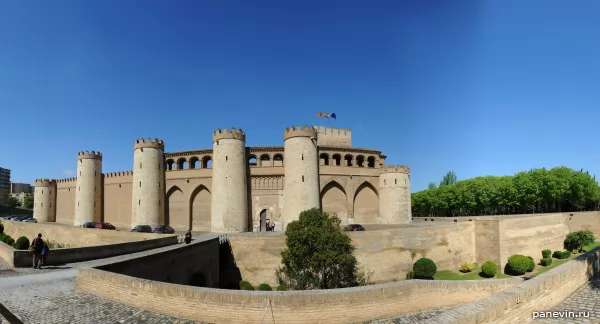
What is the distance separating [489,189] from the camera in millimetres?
50844

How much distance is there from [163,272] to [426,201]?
54717 mm

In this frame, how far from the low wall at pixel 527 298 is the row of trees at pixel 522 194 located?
43.3 meters

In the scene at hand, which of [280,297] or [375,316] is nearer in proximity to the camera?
[280,297]

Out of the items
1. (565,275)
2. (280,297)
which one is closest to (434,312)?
(565,275)

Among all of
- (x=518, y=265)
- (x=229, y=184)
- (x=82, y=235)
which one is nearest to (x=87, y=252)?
(x=82, y=235)

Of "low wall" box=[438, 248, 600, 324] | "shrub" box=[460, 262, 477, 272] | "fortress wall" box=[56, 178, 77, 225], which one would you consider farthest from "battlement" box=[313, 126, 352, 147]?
"fortress wall" box=[56, 178, 77, 225]

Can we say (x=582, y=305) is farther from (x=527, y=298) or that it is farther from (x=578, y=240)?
(x=578, y=240)

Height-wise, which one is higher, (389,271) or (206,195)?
(206,195)

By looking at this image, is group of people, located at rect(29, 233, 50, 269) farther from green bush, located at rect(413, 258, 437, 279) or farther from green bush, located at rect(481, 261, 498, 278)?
green bush, located at rect(481, 261, 498, 278)

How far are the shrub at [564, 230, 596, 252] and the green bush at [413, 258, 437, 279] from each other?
2167cm

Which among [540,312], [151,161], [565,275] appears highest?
[151,161]

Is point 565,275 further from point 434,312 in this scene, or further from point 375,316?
point 375,316

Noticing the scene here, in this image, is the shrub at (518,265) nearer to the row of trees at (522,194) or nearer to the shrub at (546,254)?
the shrub at (546,254)

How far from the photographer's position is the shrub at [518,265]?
2706cm
